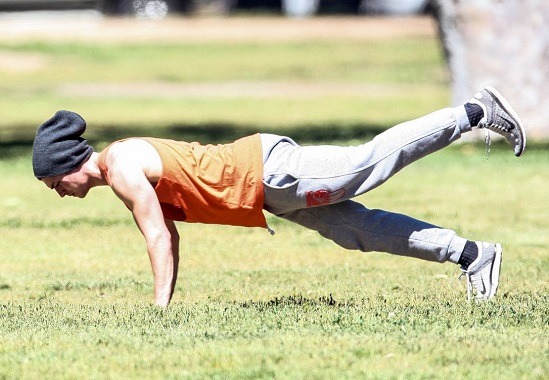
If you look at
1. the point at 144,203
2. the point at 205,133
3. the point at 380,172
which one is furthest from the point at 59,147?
the point at 205,133

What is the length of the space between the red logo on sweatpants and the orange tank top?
23 centimetres

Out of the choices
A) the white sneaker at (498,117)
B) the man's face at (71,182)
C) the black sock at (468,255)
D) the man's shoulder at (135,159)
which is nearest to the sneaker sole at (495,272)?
the black sock at (468,255)

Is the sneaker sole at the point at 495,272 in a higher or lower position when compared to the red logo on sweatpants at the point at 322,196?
lower

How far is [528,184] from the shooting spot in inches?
492

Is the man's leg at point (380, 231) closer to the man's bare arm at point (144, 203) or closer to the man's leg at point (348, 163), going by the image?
the man's leg at point (348, 163)

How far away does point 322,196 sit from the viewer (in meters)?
6.37

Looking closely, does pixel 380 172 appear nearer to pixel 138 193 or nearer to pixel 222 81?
pixel 138 193

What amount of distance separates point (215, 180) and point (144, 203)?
14.0 inches

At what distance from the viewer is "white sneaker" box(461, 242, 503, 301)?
22.0 feet

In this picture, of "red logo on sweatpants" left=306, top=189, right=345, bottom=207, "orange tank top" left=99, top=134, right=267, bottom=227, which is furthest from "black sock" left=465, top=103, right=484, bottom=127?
"orange tank top" left=99, top=134, right=267, bottom=227

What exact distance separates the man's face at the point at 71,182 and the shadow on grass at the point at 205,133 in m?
8.93

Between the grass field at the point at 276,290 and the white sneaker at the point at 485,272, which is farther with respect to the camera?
the white sneaker at the point at 485,272

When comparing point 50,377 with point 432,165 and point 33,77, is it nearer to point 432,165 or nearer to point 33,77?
point 432,165

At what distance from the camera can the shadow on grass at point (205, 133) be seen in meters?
16.2
